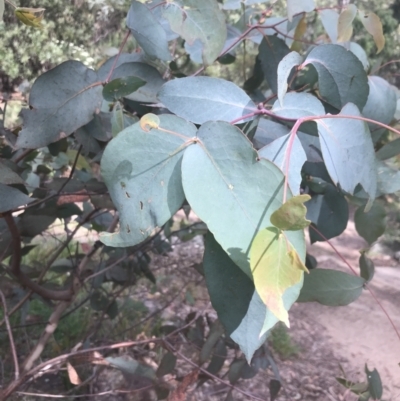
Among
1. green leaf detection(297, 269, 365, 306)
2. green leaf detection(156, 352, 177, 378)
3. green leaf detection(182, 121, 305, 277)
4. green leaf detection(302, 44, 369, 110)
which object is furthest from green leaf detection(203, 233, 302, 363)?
green leaf detection(156, 352, 177, 378)

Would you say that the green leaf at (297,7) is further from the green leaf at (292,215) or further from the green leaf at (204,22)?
the green leaf at (292,215)

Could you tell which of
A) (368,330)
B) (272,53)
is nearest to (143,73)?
Result: (272,53)

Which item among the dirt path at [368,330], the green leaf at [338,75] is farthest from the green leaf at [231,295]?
the dirt path at [368,330]

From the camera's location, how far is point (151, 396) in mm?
1124

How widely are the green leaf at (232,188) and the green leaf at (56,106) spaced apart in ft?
0.83

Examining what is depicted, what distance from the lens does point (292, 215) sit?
28 centimetres

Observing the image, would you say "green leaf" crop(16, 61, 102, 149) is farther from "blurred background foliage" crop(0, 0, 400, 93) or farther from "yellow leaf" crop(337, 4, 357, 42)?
"yellow leaf" crop(337, 4, 357, 42)

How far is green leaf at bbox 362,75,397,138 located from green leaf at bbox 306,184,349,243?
0.50 ft

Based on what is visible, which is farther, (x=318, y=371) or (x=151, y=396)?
(x=318, y=371)

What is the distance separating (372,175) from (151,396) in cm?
91

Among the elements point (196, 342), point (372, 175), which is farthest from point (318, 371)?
point (372, 175)

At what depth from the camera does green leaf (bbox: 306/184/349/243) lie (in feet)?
2.52

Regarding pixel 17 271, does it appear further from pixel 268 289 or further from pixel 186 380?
pixel 268 289

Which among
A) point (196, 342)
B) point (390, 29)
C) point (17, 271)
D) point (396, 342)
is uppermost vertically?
point (17, 271)
